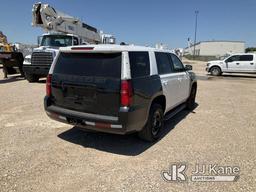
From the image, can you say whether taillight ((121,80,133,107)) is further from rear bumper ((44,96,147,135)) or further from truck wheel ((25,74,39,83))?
truck wheel ((25,74,39,83))

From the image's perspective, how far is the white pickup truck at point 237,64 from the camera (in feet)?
60.7

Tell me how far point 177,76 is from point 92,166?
310 cm

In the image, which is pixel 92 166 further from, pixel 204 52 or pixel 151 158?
pixel 204 52

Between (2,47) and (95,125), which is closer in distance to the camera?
(95,125)

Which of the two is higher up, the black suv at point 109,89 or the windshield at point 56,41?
the windshield at point 56,41

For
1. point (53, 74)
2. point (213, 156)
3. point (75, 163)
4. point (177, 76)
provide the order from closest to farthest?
point (75, 163), point (213, 156), point (53, 74), point (177, 76)

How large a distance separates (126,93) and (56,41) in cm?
1042

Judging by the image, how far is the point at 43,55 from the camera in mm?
11070

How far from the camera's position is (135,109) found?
359 cm

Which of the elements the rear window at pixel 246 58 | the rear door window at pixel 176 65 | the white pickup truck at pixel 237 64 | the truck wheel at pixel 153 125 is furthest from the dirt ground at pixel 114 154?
the rear window at pixel 246 58

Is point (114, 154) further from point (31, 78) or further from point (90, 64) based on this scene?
point (31, 78)

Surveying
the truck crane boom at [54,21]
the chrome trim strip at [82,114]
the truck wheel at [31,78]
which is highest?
the truck crane boom at [54,21]

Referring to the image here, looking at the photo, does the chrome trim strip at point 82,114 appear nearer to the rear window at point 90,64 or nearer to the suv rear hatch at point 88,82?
the suv rear hatch at point 88,82

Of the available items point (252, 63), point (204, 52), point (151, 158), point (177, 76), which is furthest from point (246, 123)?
point (204, 52)
